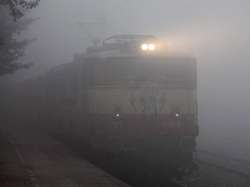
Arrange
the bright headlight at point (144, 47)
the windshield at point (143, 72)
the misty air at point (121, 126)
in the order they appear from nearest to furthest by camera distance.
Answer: the misty air at point (121, 126)
the windshield at point (143, 72)
the bright headlight at point (144, 47)

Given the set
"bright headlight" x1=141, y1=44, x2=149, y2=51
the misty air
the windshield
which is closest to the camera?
the misty air

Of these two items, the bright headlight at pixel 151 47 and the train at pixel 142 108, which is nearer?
the train at pixel 142 108

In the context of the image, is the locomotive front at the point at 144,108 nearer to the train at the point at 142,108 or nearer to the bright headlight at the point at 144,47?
the train at the point at 142,108

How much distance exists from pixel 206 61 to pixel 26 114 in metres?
21.4

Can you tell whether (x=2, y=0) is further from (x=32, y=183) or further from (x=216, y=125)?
(x=216, y=125)

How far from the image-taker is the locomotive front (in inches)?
544

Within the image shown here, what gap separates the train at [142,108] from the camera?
13844 millimetres

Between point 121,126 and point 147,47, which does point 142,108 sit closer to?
point 121,126

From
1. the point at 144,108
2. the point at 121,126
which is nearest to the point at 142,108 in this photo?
the point at 144,108

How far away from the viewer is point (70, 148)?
1905cm

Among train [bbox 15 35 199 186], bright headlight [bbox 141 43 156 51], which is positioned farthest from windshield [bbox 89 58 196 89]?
bright headlight [bbox 141 43 156 51]

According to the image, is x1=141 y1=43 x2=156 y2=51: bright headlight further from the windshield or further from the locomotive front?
the windshield

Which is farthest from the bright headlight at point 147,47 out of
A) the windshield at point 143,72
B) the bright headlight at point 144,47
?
the windshield at point 143,72

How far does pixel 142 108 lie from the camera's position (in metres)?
14.0
